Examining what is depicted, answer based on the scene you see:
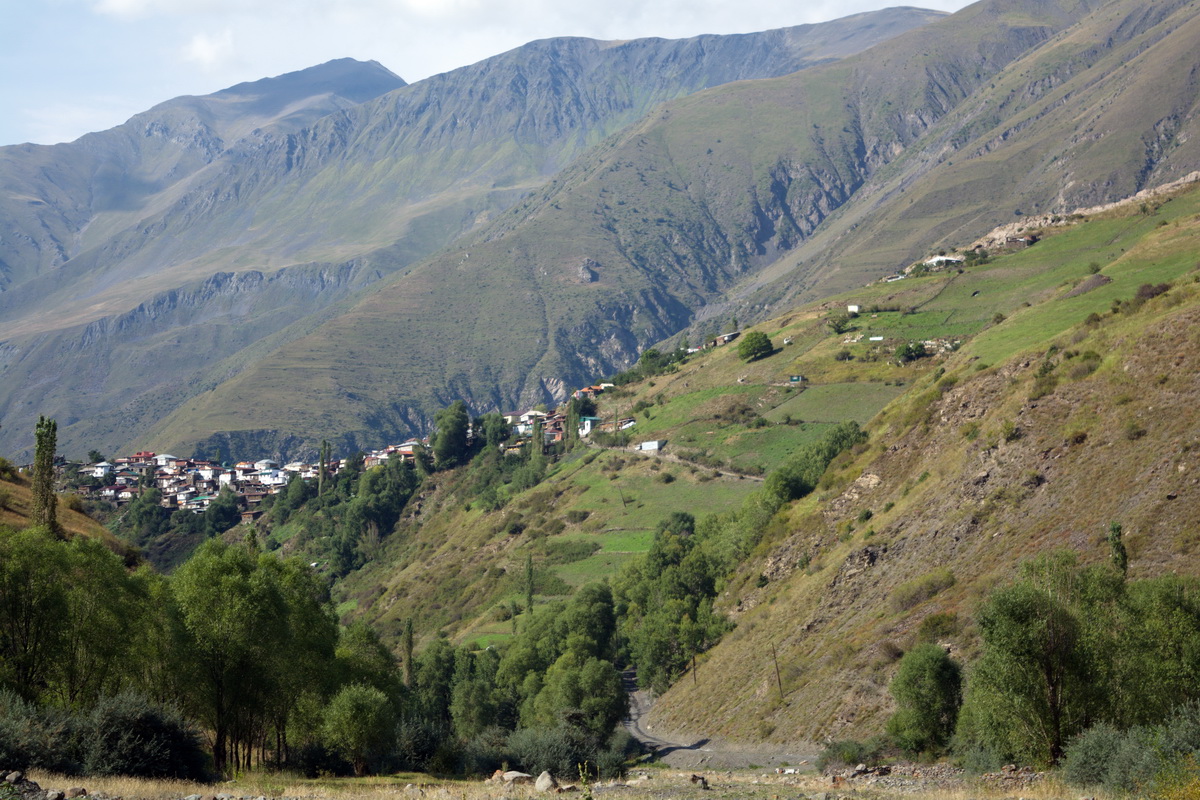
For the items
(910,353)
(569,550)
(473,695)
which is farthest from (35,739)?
(910,353)

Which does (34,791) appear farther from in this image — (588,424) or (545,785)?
(588,424)

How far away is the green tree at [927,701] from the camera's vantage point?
44875 mm

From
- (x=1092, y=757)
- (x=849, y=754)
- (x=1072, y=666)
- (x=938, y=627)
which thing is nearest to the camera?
(x=1092, y=757)

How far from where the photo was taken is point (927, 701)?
149 feet

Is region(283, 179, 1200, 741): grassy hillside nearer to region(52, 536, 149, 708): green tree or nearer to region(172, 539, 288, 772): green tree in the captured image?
region(172, 539, 288, 772): green tree

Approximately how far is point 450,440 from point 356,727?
502ft

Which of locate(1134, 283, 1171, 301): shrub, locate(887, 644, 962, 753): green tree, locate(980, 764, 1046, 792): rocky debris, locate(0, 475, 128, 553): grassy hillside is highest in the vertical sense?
locate(1134, 283, 1171, 301): shrub

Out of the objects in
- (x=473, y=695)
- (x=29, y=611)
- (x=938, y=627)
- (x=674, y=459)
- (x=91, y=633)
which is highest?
(x=29, y=611)

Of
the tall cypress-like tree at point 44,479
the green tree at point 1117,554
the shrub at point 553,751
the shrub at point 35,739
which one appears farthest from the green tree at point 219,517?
the green tree at point 1117,554

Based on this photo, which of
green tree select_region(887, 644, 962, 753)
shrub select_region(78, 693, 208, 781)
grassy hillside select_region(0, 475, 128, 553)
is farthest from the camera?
grassy hillside select_region(0, 475, 128, 553)

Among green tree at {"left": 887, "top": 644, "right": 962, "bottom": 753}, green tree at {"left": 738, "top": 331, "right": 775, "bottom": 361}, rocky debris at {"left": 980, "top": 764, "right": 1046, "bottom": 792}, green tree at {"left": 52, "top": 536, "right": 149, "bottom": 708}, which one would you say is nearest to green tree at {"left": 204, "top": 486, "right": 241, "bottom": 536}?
green tree at {"left": 738, "top": 331, "right": 775, "bottom": 361}

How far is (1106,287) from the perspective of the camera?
288 feet

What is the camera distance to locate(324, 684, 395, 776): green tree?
39.3 m

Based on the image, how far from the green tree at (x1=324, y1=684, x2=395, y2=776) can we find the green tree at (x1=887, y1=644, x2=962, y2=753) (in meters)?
22.5
